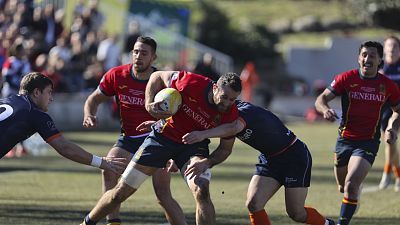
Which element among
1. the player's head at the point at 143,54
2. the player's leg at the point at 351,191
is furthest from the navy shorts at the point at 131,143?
the player's leg at the point at 351,191

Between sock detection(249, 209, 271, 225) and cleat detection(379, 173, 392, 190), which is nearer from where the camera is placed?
sock detection(249, 209, 271, 225)

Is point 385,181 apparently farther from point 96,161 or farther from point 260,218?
point 96,161

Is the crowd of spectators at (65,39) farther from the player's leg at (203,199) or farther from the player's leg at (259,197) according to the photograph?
the player's leg at (203,199)

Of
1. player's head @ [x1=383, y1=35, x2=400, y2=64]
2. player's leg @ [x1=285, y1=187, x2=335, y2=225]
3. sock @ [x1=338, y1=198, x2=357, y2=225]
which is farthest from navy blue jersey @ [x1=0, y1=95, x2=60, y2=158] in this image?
player's head @ [x1=383, y1=35, x2=400, y2=64]

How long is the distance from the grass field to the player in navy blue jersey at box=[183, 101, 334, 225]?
5.53 ft

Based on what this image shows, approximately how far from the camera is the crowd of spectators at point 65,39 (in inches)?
912

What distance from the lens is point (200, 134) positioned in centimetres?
870

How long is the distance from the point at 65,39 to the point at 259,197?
52.8 feet

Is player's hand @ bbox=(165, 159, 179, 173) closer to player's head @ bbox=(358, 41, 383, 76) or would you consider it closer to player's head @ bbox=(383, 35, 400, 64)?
player's head @ bbox=(358, 41, 383, 76)

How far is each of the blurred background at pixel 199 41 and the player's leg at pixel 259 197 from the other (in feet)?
30.4

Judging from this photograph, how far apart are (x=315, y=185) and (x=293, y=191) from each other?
550 cm

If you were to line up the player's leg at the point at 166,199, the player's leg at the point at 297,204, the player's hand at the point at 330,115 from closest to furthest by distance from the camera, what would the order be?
the player's leg at the point at 297,204, the player's leg at the point at 166,199, the player's hand at the point at 330,115

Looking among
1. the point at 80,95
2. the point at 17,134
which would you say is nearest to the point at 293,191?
the point at 17,134

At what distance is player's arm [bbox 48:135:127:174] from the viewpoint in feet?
29.2
